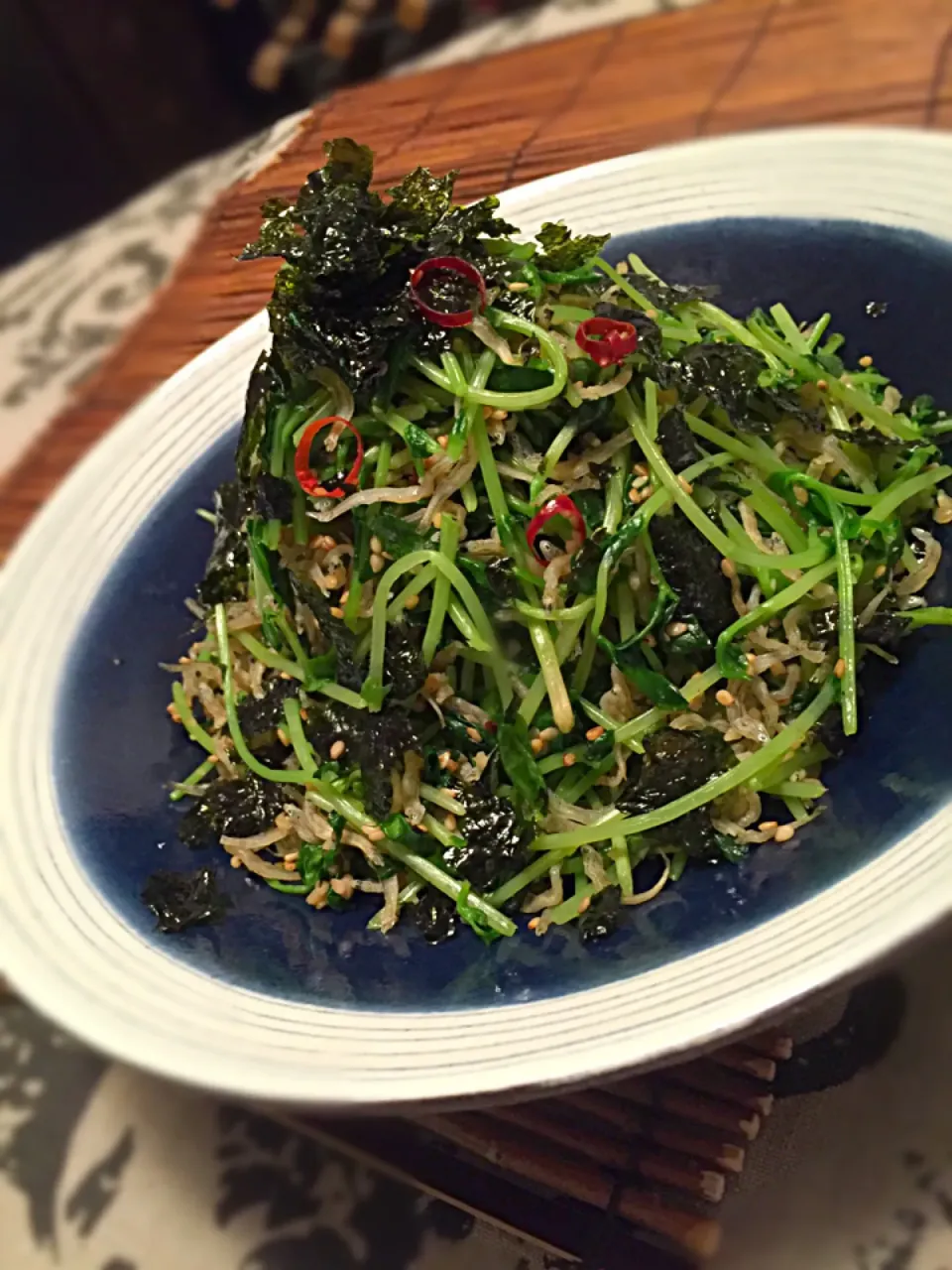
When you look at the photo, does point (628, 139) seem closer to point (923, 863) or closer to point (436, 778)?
point (436, 778)

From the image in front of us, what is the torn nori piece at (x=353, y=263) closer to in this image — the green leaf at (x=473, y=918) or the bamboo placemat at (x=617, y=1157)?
the green leaf at (x=473, y=918)

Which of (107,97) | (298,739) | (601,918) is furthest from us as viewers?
(107,97)

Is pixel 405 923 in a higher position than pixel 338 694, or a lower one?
lower

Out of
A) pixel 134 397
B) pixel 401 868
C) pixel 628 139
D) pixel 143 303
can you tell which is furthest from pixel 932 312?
pixel 143 303

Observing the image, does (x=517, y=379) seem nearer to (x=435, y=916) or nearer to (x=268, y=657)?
(x=268, y=657)

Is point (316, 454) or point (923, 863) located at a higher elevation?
point (316, 454)

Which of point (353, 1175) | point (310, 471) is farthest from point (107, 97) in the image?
point (353, 1175)

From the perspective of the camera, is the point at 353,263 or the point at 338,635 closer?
the point at 353,263
